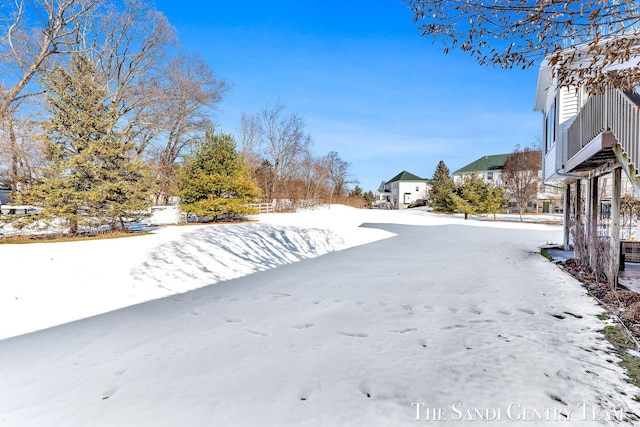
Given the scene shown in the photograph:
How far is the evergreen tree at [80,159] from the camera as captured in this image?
Answer: 12.3m

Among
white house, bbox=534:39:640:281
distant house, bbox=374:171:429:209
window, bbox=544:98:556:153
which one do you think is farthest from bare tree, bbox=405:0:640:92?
distant house, bbox=374:171:429:209

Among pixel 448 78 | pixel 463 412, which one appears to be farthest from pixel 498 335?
pixel 448 78

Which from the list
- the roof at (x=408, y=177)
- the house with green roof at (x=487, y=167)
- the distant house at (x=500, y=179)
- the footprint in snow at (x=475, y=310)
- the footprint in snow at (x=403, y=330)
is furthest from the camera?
the roof at (x=408, y=177)

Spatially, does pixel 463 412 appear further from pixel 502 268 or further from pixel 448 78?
pixel 448 78

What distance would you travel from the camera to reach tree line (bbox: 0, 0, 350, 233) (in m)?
12.6

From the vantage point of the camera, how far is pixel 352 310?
4719 millimetres

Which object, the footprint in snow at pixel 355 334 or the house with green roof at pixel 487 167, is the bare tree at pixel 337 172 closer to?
the house with green roof at pixel 487 167

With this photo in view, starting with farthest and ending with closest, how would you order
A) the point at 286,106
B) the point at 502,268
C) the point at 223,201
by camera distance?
the point at 286,106 < the point at 223,201 < the point at 502,268

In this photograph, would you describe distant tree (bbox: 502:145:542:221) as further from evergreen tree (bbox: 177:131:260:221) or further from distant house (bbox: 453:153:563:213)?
evergreen tree (bbox: 177:131:260:221)

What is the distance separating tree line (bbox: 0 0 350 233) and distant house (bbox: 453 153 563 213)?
76.6 feet

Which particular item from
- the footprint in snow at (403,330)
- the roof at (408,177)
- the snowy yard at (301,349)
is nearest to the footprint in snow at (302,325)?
the snowy yard at (301,349)

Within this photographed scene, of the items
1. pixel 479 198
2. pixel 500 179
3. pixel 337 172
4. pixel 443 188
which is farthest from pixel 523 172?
pixel 337 172

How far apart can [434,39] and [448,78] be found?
9.80 metres

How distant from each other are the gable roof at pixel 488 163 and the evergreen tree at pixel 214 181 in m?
38.1
